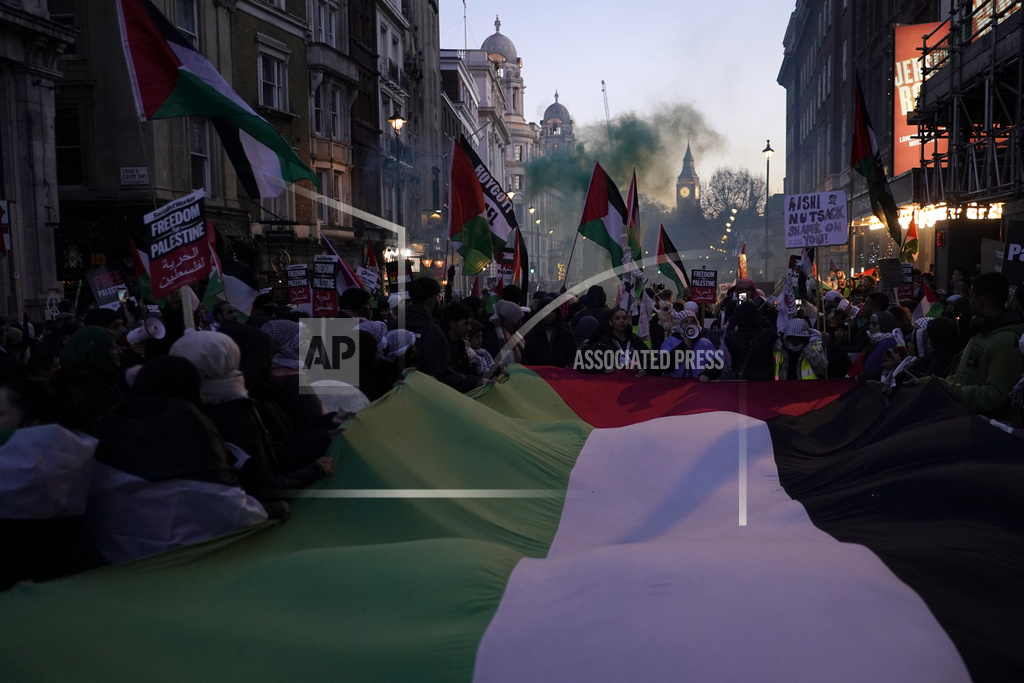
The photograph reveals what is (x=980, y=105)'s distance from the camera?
23.7 m

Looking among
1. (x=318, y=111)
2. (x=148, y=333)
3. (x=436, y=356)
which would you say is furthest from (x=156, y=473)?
(x=318, y=111)

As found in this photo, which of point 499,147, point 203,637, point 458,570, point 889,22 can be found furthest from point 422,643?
point 499,147

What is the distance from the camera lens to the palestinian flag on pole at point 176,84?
727cm

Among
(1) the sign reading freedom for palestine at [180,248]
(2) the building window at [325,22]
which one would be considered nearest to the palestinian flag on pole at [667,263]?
(1) the sign reading freedom for palestine at [180,248]

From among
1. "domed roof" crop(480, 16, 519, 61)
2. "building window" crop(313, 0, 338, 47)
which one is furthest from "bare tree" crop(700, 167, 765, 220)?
"building window" crop(313, 0, 338, 47)

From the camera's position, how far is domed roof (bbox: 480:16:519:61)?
13935cm

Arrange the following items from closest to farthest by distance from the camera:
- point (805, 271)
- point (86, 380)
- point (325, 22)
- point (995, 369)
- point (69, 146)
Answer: point (86, 380)
point (995, 369)
point (805, 271)
point (69, 146)
point (325, 22)

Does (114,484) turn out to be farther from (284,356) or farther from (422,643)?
(284,356)

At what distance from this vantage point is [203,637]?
3641 millimetres

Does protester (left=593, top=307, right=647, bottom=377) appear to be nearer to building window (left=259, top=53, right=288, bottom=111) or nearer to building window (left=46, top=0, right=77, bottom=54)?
building window (left=46, top=0, right=77, bottom=54)

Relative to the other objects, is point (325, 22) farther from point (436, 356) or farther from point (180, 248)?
point (180, 248)

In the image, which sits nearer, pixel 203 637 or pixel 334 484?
pixel 203 637

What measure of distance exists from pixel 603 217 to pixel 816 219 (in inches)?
154

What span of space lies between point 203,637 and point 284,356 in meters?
3.83
